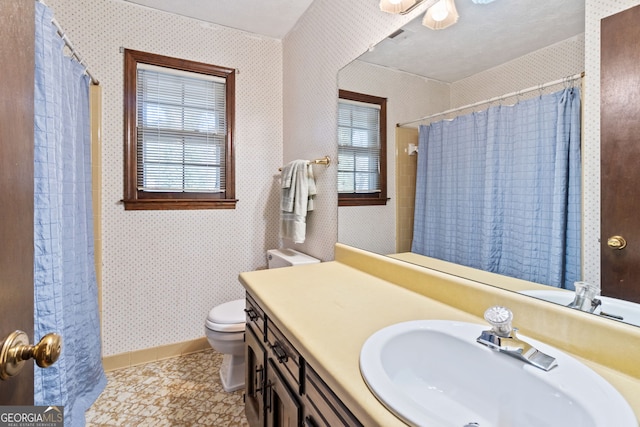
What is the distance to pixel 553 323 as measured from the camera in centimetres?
74

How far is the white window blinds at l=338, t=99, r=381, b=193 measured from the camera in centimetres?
146

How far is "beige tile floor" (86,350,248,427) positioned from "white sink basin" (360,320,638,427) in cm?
A: 124

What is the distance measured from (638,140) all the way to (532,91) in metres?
0.28

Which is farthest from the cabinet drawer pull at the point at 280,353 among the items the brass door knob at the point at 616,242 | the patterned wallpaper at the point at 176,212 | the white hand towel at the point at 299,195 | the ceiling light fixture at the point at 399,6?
the patterned wallpaper at the point at 176,212

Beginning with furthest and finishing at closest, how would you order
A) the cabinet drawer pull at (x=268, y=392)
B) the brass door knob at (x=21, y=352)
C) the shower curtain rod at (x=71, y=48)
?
the shower curtain rod at (x=71, y=48) < the cabinet drawer pull at (x=268, y=392) < the brass door knob at (x=21, y=352)

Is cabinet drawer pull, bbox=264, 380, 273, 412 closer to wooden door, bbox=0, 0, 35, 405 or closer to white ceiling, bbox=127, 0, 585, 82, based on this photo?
wooden door, bbox=0, 0, 35, 405

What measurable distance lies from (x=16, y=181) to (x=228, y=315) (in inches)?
58.7

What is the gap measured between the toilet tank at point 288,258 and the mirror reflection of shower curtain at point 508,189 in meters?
0.89

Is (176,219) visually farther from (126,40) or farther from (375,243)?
(375,243)

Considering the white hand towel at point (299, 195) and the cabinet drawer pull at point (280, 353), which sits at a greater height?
the white hand towel at point (299, 195)

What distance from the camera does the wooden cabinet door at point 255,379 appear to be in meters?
1.17

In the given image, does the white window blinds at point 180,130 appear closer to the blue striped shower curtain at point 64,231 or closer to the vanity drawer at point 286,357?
the blue striped shower curtain at point 64,231

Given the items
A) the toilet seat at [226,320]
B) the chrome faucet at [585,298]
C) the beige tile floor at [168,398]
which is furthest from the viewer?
the toilet seat at [226,320]

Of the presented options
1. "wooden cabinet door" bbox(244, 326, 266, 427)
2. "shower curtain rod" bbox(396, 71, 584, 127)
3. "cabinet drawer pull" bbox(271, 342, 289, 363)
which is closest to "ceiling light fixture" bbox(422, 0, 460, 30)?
"shower curtain rod" bbox(396, 71, 584, 127)
